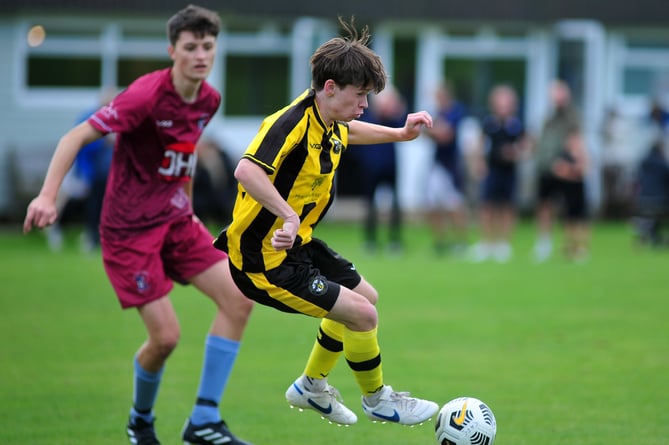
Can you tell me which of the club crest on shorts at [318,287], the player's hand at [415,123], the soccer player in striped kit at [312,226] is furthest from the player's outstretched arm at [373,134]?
the club crest on shorts at [318,287]

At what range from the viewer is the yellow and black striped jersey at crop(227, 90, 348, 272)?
523 cm

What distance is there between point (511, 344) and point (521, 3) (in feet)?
47.5

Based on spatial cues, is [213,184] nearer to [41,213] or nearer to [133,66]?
[133,66]

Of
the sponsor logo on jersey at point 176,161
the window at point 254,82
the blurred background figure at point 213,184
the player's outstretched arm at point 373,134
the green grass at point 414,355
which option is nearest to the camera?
the player's outstretched arm at point 373,134

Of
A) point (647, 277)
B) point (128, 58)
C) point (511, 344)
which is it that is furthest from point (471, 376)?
point (128, 58)

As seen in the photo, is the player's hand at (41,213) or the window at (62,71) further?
the window at (62,71)

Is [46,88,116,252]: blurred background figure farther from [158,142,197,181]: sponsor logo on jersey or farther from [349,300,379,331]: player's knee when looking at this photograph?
[349,300,379,331]: player's knee

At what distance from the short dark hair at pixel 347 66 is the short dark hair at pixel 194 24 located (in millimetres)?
1090

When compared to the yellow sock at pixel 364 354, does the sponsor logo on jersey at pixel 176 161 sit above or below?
above

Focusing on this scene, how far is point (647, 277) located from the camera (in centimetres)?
1385

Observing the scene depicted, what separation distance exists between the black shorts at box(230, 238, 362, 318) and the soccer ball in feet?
2.99

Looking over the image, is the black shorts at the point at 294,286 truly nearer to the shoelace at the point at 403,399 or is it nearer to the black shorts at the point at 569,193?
the shoelace at the point at 403,399

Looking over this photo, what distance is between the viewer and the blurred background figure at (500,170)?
52.0ft

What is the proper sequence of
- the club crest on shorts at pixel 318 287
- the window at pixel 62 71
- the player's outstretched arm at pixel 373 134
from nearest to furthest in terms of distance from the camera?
the club crest on shorts at pixel 318 287
the player's outstretched arm at pixel 373 134
the window at pixel 62 71
